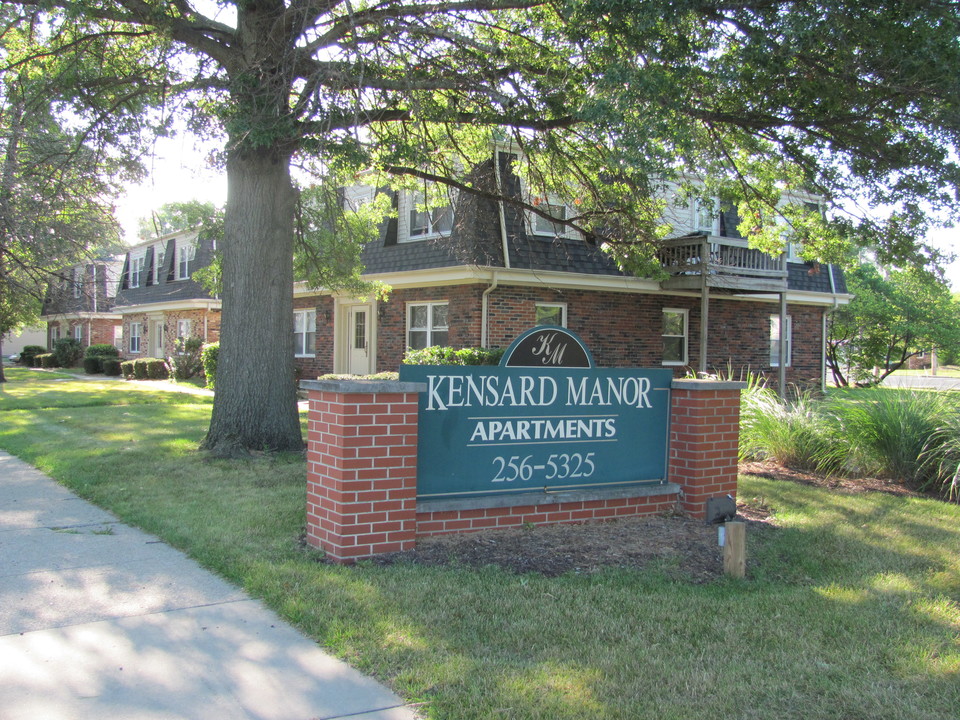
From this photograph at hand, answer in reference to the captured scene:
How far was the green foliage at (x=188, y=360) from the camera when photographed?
25875mm

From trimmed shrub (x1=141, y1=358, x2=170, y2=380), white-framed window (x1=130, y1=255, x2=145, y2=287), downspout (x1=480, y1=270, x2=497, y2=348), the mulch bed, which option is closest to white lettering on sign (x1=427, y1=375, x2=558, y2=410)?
the mulch bed

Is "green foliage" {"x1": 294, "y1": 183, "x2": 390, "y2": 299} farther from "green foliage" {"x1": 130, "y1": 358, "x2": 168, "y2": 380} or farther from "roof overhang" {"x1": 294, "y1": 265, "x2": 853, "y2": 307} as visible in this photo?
"green foliage" {"x1": 130, "y1": 358, "x2": 168, "y2": 380}

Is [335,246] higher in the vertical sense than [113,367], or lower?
higher

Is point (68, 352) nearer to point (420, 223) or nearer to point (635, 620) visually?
point (420, 223)

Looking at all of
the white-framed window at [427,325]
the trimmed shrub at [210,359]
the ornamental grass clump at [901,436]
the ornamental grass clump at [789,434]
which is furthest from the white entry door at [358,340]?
the ornamental grass clump at [901,436]

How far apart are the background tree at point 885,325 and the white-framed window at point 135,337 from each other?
28.6m

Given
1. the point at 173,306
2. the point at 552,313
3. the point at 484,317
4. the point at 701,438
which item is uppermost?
the point at 173,306

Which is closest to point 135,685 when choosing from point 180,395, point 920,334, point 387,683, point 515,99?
point 387,683

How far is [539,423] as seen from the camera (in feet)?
20.6

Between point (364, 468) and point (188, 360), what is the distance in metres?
22.4

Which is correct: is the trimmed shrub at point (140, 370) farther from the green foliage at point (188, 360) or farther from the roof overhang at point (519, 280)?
the roof overhang at point (519, 280)

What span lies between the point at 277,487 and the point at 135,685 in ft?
14.2

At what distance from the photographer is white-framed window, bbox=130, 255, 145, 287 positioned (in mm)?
34809

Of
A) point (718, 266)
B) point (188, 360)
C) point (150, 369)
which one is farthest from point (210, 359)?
point (718, 266)
